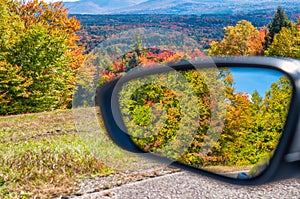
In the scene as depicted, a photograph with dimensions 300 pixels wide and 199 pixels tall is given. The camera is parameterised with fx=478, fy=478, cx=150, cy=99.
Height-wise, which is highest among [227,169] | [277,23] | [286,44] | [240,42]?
[227,169]

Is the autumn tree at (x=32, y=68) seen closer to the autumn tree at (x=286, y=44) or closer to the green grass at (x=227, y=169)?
the autumn tree at (x=286, y=44)

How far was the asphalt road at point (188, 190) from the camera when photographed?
3.62 meters

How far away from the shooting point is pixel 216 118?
1.22 meters

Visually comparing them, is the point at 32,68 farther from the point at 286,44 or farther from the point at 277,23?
the point at 277,23

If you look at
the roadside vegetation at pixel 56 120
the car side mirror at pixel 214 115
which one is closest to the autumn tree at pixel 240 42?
the roadside vegetation at pixel 56 120

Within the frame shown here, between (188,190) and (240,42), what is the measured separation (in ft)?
115

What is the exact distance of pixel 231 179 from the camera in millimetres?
1042

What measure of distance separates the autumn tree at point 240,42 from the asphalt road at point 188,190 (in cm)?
3164

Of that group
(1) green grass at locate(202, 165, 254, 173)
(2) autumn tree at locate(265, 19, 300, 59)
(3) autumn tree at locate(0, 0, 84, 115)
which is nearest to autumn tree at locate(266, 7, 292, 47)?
(2) autumn tree at locate(265, 19, 300, 59)

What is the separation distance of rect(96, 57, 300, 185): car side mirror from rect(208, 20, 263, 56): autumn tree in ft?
111

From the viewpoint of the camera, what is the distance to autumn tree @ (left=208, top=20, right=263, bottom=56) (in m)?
36.2

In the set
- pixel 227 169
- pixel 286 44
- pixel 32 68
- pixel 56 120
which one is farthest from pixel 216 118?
pixel 286 44

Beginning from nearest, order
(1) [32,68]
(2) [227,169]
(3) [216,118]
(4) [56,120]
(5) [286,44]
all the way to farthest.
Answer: (2) [227,169] < (3) [216,118] < (4) [56,120] < (1) [32,68] < (5) [286,44]

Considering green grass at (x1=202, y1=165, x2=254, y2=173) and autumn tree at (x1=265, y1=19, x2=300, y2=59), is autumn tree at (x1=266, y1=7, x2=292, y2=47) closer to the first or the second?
autumn tree at (x1=265, y1=19, x2=300, y2=59)
